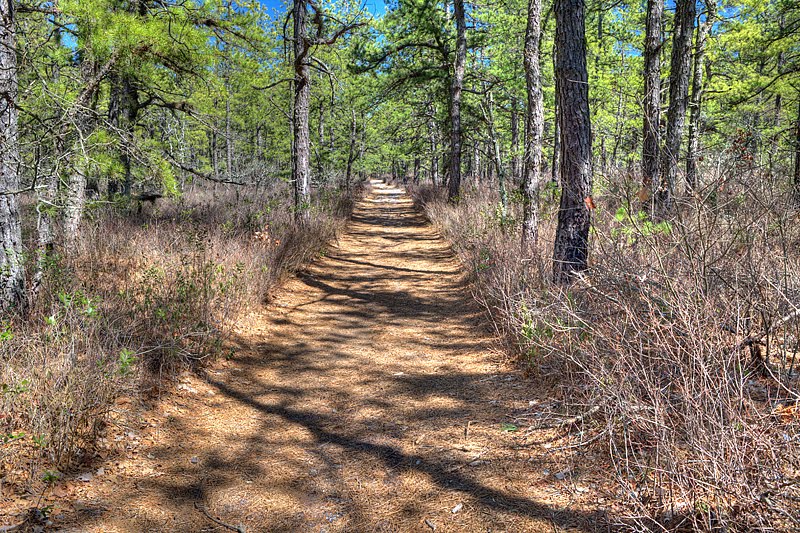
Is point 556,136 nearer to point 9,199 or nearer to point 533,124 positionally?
point 533,124

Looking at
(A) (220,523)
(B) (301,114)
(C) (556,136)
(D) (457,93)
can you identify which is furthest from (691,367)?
(D) (457,93)

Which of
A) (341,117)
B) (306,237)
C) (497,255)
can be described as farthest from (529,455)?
(341,117)

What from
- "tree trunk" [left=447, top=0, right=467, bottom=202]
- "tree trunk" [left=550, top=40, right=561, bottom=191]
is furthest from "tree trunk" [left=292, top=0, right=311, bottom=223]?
"tree trunk" [left=447, top=0, right=467, bottom=202]

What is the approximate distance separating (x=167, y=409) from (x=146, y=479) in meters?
1.02

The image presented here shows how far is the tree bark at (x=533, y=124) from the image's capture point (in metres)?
7.94

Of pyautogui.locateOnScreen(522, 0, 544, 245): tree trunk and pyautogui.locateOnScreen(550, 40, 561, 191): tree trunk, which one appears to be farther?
pyautogui.locateOnScreen(522, 0, 544, 245): tree trunk

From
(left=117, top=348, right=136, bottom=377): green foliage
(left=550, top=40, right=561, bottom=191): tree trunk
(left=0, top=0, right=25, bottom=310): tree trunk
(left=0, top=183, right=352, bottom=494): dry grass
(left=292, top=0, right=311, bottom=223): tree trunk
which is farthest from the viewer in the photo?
(left=292, top=0, right=311, bottom=223): tree trunk

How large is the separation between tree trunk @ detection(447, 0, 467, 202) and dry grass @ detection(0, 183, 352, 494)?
813cm

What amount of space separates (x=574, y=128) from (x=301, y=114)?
6568 millimetres

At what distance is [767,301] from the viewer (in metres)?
3.12

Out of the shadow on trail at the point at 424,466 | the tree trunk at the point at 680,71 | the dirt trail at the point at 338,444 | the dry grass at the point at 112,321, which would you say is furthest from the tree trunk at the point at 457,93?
the shadow on trail at the point at 424,466

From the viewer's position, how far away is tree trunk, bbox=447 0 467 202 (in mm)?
14516

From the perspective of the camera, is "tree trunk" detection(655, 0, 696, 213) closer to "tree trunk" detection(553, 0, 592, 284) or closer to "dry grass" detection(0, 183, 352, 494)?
"tree trunk" detection(553, 0, 592, 284)

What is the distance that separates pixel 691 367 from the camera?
8.71 ft
